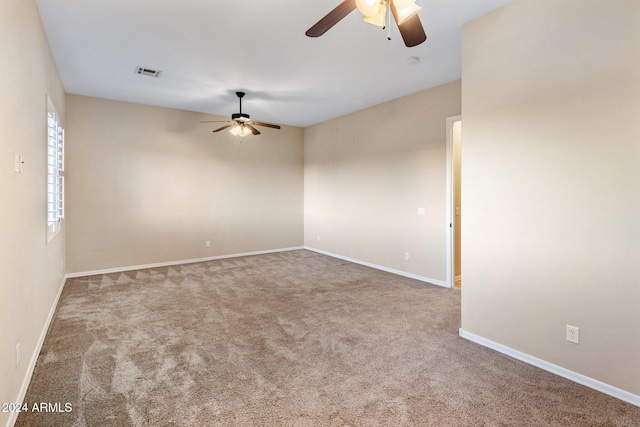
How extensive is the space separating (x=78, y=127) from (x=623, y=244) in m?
6.90

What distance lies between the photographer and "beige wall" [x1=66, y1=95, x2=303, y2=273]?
17.1 ft

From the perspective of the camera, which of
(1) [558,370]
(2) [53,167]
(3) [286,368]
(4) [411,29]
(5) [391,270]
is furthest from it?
(5) [391,270]

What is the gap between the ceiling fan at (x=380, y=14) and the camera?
5.78 feet

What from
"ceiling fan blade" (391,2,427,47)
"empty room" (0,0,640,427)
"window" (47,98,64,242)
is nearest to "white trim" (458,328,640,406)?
"empty room" (0,0,640,427)

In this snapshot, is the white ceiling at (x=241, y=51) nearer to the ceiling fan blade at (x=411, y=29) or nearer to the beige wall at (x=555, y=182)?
the beige wall at (x=555, y=182)

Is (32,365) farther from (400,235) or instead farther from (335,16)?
(400,235)

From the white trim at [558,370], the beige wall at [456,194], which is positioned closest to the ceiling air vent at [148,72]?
the beige wall at [456,194]

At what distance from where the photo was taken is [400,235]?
5.39 m

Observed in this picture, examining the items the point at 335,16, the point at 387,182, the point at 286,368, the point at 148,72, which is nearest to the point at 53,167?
the point at 148,72

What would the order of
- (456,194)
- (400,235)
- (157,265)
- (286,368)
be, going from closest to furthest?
(286,368)
(456,194)
(400,235)
(157,265)

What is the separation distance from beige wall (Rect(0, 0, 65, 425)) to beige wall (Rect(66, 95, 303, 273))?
2282 millimetres

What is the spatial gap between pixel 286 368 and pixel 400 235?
344 centimetres

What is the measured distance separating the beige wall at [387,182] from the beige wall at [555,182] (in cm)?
184

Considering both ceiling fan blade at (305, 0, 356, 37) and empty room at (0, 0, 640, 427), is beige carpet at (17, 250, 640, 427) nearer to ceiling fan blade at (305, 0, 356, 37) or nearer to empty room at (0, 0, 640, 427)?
empty room at (0, 0, 640, 427)
